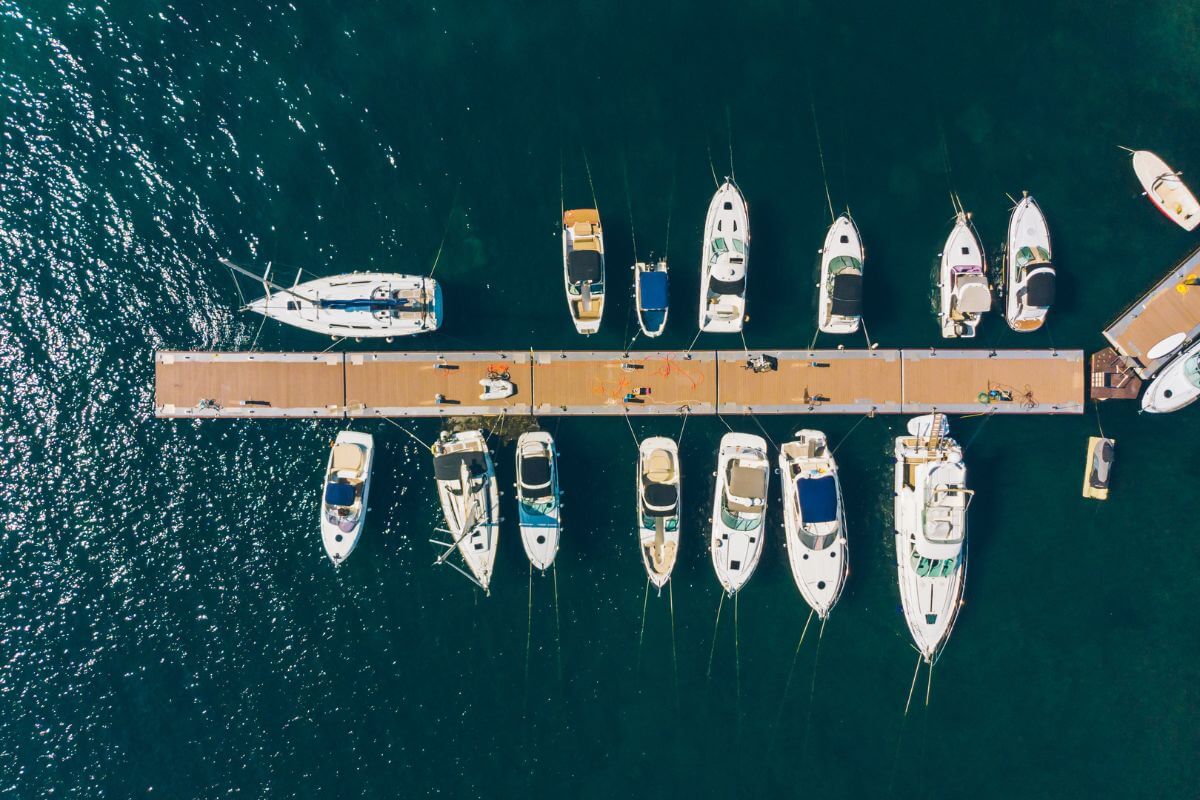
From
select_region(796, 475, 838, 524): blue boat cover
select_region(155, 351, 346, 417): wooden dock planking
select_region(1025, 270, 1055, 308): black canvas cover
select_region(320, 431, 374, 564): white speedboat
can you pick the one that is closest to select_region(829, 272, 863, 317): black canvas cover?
select_region(796, 475, 838, 524): blue boat cover

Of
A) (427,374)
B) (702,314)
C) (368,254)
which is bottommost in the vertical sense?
(427,374)

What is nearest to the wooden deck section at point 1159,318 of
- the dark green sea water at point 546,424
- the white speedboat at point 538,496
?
the dark green sea water at point 546,424

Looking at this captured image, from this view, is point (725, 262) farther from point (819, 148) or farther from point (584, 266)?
point (819, 148)

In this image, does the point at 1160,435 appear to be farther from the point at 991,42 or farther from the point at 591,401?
the point at 591,401

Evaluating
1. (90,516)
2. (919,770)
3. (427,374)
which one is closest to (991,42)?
(427,374)

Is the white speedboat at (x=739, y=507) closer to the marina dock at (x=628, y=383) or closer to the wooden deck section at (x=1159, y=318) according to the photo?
the marina dock at (x=628, y=383)

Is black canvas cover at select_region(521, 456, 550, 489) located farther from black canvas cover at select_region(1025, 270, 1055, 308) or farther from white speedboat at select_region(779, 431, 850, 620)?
black canvas cover at select_region(1025, 270, 1055, 308)
